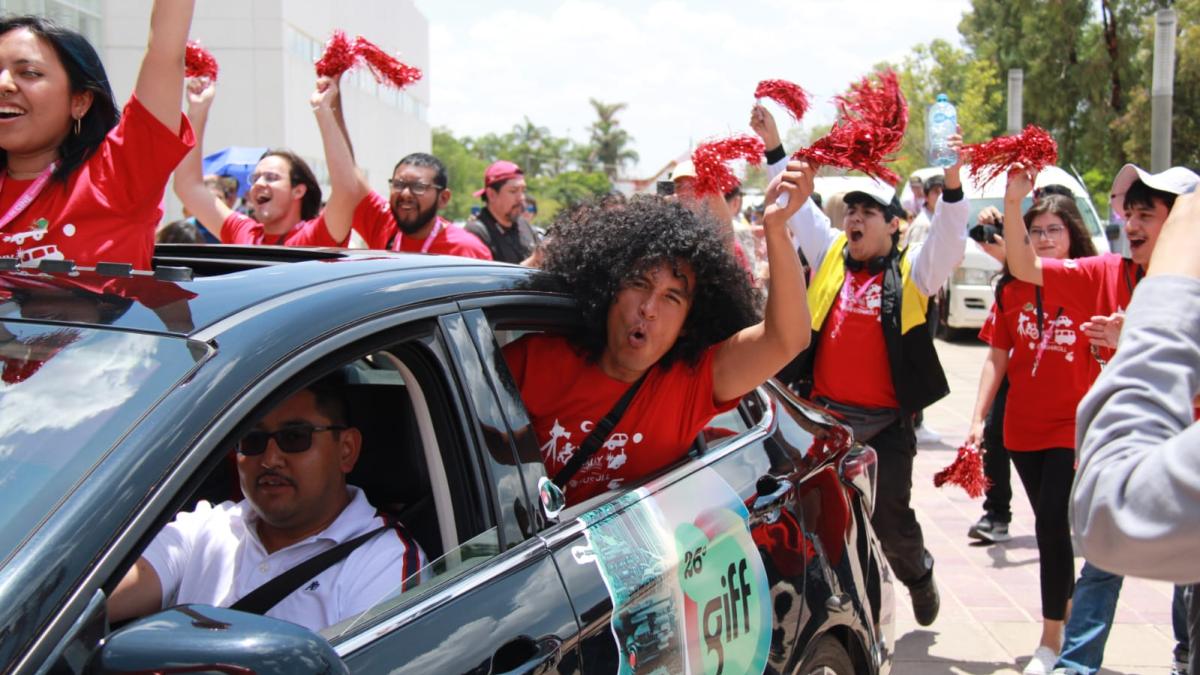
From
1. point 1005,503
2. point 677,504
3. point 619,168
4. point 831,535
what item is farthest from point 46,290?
point 619,168

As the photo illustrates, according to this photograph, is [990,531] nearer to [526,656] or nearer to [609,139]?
[526,656]

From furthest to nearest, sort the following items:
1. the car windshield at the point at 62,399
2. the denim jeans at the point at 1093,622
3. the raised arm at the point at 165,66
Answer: the denim jeans at the point at 1093,622, the raised arm at the point at 165,66, the car windshield at the point at 62,399

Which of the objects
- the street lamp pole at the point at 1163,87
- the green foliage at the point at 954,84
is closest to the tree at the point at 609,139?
the green foliage at the point at 954,84

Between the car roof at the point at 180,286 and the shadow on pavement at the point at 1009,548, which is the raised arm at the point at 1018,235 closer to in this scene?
the shadow on pavement at the point at 1009,548

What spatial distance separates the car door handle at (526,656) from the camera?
6.56 ft

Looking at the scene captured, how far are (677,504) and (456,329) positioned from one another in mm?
732

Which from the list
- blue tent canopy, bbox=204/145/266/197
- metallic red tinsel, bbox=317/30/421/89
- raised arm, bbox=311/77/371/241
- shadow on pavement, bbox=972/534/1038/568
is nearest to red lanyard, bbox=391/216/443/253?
raised arm, bbox=311/77/371/241

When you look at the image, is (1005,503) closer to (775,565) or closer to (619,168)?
(775,565)

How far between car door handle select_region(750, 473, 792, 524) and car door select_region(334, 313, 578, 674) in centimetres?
84

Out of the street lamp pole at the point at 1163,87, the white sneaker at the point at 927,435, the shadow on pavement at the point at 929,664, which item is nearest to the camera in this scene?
the shadow on pavement at the point at 929,664

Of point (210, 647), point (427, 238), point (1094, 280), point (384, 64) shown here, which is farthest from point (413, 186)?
point (210, 647)

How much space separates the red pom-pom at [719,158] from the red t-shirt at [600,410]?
119cm

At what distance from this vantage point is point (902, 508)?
4.88 metres

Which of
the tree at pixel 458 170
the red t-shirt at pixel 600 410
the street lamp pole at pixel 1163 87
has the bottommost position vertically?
the red t-shirt at pixel 600 410
